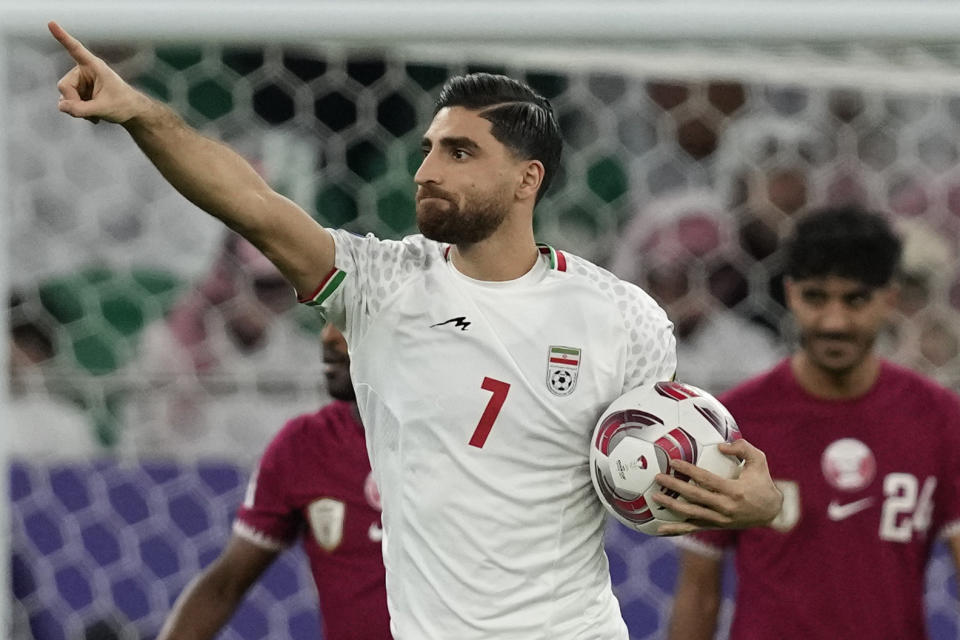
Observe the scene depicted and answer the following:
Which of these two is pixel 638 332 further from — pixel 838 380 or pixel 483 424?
pixel 838 380

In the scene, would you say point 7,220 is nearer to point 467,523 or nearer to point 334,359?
point 334,359

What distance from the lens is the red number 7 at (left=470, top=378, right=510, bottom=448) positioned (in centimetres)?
241

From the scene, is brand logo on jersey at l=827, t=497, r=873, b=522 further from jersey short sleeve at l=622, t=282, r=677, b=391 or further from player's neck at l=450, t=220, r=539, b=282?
player's neck at l=450, t=220, r=539, b=282

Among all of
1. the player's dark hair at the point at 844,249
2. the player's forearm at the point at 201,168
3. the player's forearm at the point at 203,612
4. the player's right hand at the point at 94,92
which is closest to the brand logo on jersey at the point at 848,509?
the player's dark hair at the point at 844,249

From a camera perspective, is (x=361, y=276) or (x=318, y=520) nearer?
(x=361, y=276)

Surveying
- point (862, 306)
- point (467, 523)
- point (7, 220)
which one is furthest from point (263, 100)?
point (467, 523)

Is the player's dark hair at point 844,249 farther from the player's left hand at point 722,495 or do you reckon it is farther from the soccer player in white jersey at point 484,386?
the player's left hand at point 722,495

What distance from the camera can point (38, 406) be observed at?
4816 mm

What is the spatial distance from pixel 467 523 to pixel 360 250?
49 cm

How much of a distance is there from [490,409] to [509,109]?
52 cm

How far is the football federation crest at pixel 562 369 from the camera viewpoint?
244cm

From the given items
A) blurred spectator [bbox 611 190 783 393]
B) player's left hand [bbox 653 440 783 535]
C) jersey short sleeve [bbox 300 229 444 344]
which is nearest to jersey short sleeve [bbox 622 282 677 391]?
player's left hand [bbox 653 440 783 535]

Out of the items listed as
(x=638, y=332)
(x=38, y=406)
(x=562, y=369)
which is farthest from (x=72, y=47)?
(x=38, y=406)

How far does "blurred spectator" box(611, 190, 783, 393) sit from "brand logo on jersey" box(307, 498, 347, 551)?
5.25 ft
